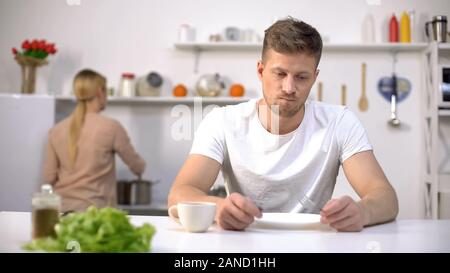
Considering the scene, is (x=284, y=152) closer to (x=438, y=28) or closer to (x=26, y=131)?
(x=438, y=28)

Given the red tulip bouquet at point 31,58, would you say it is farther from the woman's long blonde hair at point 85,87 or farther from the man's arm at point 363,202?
the man's arm at point 363,202

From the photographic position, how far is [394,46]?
244 cm

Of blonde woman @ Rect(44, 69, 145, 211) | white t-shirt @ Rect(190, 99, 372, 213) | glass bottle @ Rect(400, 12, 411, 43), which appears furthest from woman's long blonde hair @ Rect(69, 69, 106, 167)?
glass bottle @ Rect(400, 12, 411, 43)

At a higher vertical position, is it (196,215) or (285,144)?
(285,144)

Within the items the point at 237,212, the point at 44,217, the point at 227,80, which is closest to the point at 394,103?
the point at 227,80

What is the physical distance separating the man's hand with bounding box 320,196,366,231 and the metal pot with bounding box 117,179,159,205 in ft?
5.24

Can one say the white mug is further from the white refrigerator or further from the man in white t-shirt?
the white refrigerator

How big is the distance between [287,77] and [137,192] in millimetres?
1430

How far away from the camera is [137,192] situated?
2.36 m

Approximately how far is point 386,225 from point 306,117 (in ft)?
1.18

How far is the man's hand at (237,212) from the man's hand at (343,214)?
4.1 inches
